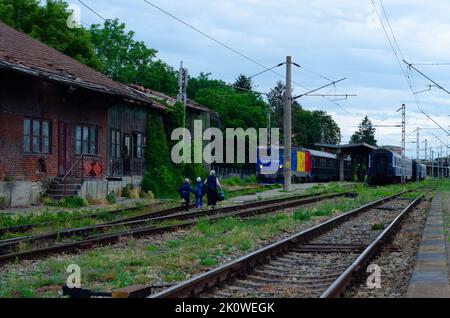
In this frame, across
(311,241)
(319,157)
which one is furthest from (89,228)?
(319,157)

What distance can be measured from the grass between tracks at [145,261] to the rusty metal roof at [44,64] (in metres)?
9.94

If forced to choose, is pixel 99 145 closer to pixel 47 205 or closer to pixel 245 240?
pixel 47 205

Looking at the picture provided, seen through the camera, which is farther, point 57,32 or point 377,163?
point 377,163

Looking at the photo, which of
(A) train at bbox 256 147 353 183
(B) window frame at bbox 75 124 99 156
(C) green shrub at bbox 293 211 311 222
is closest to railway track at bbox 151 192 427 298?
(C) green shrub at bbox 293 211 311 222

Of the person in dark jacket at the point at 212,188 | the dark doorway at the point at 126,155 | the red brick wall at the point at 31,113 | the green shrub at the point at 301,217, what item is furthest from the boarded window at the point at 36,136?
the green shrub at the point at 301,217

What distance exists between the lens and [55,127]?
25688mm

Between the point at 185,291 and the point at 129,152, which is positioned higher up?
the point at 129,152

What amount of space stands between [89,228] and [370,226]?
7464mm

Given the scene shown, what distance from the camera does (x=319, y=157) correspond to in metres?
61.3

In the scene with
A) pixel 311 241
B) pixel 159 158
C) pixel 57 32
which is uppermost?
pixel 57 32

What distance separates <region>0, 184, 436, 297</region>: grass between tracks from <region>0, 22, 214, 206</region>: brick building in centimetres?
994

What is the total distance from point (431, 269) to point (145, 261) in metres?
4.47

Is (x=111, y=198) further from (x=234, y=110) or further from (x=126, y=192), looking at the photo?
(x=234, y=110)

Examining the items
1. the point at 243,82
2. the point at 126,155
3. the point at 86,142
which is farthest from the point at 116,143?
the point at 243,82
